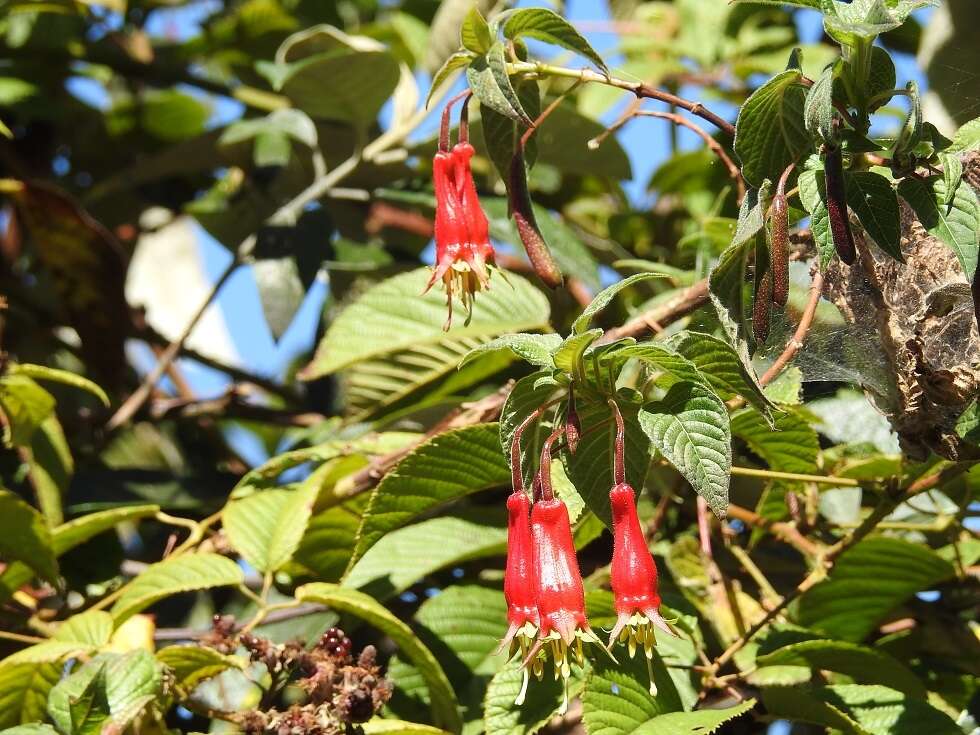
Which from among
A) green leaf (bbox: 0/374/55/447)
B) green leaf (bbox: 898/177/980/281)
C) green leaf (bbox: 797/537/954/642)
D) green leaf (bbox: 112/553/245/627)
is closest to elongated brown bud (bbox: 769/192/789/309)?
green leaf (bbox: 898/177/980/281)

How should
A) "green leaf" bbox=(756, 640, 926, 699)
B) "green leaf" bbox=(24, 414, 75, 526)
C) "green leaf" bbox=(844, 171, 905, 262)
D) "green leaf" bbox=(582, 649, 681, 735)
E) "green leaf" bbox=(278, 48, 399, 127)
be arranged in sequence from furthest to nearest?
1. "green leaf" bbox=(278, 48, 399, 127)
2. "green leaf" bbox=(24, 414, 75, 526)
3. "green leaf" bbox=(756, 640, 926, 699)
4. "green leaf" bbox=(582, 649, 681, 735)
5. "green leaf" bbox=(844, 171, 905, 262)

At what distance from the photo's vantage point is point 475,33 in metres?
1.04

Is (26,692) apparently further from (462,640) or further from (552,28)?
(552,28)

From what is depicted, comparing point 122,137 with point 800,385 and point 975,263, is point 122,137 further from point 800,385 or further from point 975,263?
point 975,263

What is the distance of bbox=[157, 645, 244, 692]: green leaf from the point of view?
1.18 meters


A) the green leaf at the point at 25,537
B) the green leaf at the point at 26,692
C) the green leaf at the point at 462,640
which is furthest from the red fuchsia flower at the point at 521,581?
the green leaf at the point at 25,537

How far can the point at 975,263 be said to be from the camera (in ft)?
2.93

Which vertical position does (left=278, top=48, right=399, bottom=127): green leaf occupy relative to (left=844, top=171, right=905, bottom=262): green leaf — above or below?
above

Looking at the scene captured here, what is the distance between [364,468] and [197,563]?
0.72 ft

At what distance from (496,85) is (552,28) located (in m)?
0.10

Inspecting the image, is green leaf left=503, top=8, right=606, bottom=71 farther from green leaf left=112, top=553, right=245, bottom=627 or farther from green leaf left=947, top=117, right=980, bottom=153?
green leaf left=112, top=553, right=245, bottom=627

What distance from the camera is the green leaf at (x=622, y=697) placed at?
1.06 meters

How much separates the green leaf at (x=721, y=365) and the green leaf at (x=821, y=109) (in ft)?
0.58

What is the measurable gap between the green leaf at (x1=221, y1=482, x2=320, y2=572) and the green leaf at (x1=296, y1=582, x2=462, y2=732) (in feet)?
0.27
